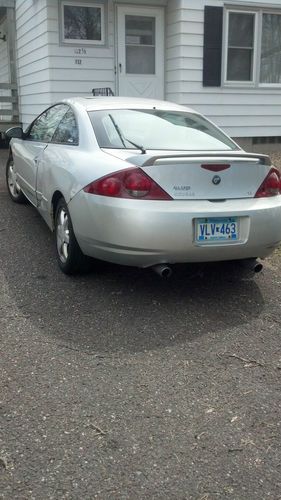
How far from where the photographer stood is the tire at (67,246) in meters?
4.34

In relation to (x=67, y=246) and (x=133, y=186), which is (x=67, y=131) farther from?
(x=133, y=186)

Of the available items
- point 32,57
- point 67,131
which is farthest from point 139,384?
point 32,57

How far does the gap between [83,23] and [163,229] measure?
8126 millimetres

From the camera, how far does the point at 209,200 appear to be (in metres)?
3.93

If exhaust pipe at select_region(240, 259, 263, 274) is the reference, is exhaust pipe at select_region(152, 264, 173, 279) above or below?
above

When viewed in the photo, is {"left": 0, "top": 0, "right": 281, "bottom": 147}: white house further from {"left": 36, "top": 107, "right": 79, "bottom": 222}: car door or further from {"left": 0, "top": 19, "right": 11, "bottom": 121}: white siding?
{"left": 36, "top": 107, "right": 79, "bottom": 222}: car door

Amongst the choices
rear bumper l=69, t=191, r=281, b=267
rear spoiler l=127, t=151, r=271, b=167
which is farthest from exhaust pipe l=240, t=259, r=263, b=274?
rear spoiler l=127, t=151, r=271, b=167

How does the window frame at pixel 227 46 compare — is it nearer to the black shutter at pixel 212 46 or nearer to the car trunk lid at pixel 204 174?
the black shutter at pixel 212 46

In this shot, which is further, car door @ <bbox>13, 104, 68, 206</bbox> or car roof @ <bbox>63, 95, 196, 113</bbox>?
car door @ <bbox>13, 104, 68, 206</bbox>

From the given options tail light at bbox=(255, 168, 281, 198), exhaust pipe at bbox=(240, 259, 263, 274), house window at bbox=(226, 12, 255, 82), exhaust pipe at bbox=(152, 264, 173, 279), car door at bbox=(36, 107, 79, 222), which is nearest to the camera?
exhaust pipe at bbox=(152, 264, 173, 279)

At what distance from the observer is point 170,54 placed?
11086 millimetres

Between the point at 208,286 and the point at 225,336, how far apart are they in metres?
0.88

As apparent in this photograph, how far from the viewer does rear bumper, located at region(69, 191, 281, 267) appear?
3.78 metres

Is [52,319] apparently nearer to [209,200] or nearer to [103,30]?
[209,200]
